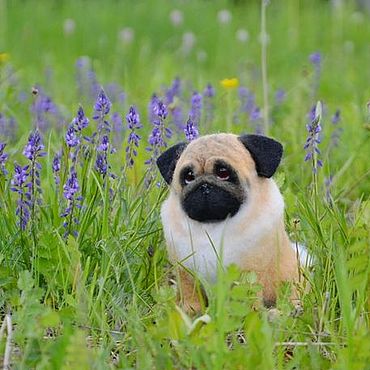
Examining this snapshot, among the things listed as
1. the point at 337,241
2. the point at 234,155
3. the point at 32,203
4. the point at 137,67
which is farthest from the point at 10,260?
the point at 137,67

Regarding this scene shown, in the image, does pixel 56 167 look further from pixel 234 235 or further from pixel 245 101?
pixel 245 101

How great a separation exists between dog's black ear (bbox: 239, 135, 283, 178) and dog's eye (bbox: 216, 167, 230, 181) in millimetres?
117

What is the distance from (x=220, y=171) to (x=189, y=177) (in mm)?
103

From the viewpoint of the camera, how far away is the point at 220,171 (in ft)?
10.5

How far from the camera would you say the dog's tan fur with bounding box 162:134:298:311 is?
3180mm

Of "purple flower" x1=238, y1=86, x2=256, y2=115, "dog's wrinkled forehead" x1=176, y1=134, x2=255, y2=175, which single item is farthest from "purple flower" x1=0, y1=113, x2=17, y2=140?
"dog's wrinkled forehead" x1=176, y1=134, x2=255, y2=175

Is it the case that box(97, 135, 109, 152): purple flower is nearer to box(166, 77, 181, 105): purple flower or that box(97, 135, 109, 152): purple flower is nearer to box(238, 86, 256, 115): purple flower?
box(166, 77, 181, 105): purple flower

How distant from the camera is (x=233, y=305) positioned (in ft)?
9.30

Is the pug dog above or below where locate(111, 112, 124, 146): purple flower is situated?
above

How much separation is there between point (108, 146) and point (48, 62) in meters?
4.65

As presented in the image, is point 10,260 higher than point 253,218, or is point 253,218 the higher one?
point 253,218

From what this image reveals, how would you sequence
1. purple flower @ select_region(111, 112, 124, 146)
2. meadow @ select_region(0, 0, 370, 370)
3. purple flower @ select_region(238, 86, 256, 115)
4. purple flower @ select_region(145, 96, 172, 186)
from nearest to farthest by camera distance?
meadow @ select_region(0, 0, 370, 370)
purple flower @ select_region(145, 96, 172, 186)
purple flower @ select_region(111, 112, 124, 146)
purple flower @ select_region(238, 86, 256, 115)

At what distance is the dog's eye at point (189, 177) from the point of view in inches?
127

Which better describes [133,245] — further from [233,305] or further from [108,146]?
[233,305]
